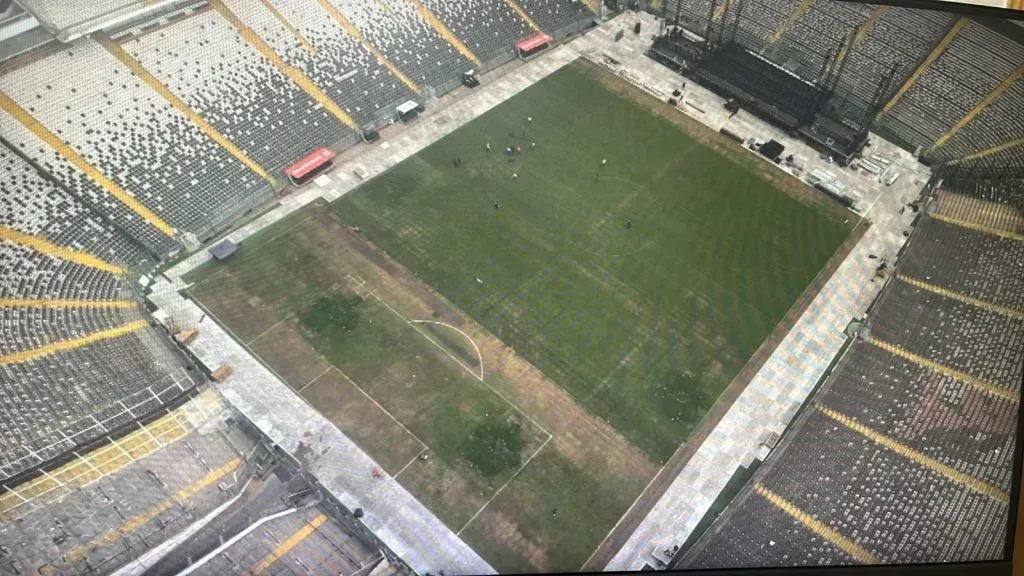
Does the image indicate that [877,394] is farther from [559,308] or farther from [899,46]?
[899,46]

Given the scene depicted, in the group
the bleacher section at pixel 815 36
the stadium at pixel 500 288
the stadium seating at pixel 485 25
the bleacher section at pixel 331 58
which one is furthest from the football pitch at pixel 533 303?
the bleacher section at pixel 815 36

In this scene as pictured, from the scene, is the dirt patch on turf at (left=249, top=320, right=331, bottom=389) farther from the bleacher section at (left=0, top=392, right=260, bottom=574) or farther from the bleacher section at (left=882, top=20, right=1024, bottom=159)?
the bleacher section at (left=882, top=20, right=1024, bottom=159)

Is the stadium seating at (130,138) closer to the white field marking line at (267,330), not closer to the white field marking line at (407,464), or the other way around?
the white field marking line at (267,330)

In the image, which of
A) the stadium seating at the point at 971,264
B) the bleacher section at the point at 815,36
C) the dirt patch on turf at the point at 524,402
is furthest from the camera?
the bleacher section at the point at 815,36

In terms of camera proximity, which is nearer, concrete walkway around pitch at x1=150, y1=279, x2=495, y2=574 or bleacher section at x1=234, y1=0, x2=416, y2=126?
concrete walkway around pitch at x1=150, y1=279, x2=495, y2=574

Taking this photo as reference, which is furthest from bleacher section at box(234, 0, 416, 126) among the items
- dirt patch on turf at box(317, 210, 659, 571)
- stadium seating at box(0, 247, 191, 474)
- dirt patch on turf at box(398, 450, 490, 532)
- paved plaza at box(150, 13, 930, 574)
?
dirt patch on turf at box(398, 450, 490, 532)

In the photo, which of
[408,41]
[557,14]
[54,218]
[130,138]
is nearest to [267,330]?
[54,218]
